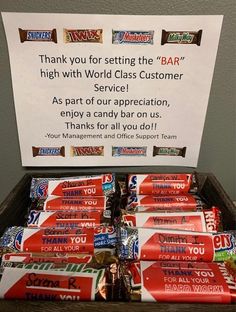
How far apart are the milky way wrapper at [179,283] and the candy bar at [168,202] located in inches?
7.0

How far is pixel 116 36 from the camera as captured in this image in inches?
25.1

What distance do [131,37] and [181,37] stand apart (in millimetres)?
111

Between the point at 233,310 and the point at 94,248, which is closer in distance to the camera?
the point at 233,310

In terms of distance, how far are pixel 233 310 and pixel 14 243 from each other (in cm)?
42

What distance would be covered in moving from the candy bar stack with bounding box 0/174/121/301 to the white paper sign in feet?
0.31

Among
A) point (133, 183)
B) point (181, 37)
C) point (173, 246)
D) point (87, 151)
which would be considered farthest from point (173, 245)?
point (181, 37)

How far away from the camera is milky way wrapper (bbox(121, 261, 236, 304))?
45 centimetres

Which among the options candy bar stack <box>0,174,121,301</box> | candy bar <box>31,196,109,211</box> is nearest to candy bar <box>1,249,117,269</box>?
candy bar stack <box>0,174,121,301</box>

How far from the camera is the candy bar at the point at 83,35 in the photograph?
63 cm

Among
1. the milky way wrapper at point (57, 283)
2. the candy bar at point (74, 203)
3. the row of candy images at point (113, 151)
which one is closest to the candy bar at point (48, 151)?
the row of candy images at point (113, 151)

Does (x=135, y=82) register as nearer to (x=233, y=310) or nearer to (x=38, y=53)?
(x=38, y=53)

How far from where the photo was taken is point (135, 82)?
689 millimetres

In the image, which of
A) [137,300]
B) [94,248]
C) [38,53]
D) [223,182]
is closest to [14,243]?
[94,248]

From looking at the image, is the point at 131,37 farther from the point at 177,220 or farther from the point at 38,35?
the point at 177,220
